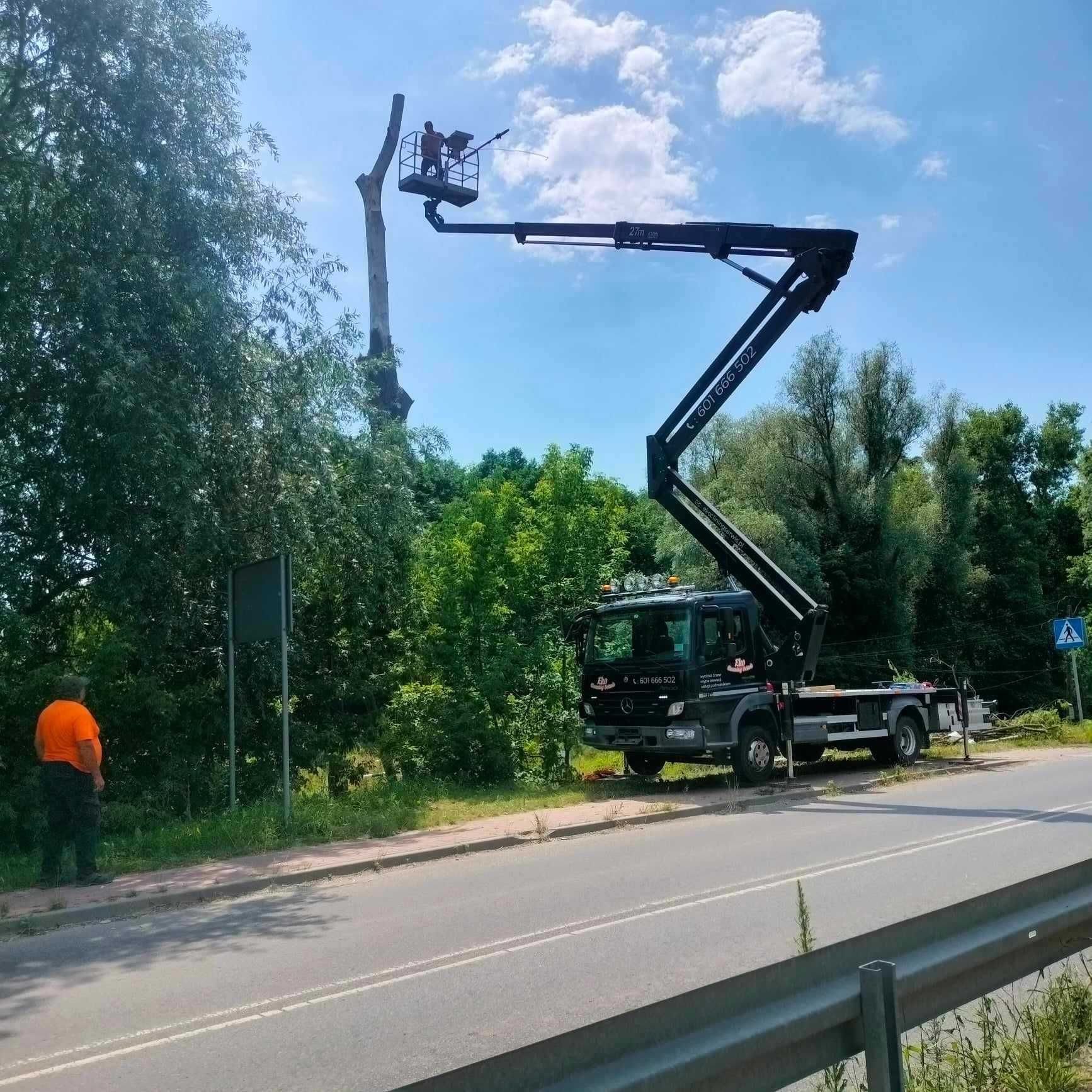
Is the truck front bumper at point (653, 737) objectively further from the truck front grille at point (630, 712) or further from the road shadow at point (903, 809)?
the road shadow at point (903, 809)

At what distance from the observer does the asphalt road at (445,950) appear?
4980 millimetres

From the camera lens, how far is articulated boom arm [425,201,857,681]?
16.1 meters

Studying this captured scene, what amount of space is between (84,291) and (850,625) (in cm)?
2917

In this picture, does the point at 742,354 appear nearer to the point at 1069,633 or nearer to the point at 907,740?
the point at 907,740

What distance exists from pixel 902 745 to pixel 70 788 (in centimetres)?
1433

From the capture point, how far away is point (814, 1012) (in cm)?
256

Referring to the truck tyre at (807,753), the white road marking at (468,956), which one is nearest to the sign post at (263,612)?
the white road marking at (468,956)

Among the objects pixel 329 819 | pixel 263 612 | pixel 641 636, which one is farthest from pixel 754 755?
pixel 263 612

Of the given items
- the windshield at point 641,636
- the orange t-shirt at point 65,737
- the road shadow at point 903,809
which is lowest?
the road shadow at point 903,809

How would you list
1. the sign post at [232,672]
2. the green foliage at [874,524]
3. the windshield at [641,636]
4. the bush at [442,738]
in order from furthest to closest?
1. the green foliage at [874,524]
2. the bush at [442,738]
3. the windshield at [641,636]
4. the sign post at [232,672]

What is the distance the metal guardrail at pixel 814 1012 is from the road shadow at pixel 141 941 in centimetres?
464

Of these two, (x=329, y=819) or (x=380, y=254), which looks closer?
(x=329, y=819)

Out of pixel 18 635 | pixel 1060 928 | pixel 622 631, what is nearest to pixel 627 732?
pixel 622 631

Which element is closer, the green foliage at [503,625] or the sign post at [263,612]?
the sign post at [263,612]
